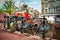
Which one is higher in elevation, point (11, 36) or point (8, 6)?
point (8, 6)

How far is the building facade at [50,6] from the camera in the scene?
2681 mm

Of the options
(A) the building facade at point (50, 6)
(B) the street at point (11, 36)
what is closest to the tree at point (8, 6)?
(B) the street at point (11, 36)

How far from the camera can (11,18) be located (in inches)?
107

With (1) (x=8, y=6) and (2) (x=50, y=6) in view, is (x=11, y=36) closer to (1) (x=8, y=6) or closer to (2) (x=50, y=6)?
(1) (x=8, y=6)

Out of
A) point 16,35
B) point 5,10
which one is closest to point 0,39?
point 16,35

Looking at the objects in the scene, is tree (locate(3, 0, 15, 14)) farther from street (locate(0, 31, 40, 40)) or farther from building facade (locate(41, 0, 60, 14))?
building facade (locate(41, 0, 60, 14))

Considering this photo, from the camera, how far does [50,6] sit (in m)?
2.72

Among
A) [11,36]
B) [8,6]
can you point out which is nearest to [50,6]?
[8,6]

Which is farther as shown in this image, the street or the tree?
the tree

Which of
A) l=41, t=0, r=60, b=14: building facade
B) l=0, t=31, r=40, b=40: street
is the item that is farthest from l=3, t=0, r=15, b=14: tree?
l=41, t=0, r=60, b=14: building facade

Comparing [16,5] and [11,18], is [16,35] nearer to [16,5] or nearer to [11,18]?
[11,18]

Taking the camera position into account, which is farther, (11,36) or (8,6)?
(8,6)

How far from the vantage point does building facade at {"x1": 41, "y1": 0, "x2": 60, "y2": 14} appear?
106 inches

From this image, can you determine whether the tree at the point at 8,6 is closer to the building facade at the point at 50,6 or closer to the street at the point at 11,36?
the street at the point at 11,36
